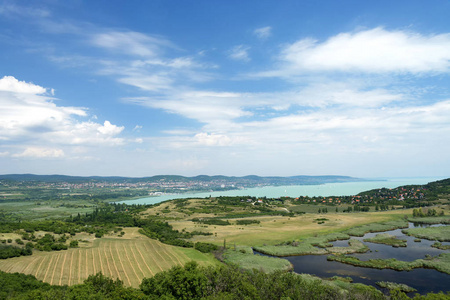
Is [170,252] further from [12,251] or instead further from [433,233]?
[433,233]

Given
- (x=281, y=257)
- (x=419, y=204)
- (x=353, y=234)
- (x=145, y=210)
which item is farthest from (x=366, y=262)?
(x=145, y=210)

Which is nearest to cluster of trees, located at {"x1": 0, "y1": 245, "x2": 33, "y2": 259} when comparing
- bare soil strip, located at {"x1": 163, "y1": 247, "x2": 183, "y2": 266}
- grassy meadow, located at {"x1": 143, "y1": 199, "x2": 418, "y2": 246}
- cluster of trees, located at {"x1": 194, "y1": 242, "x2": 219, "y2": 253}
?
bare soil strip, located at {"x1": 163, "y1": 247, "x2": 183, "y2": 266}

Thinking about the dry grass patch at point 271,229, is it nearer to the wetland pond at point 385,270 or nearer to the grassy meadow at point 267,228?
the grassy meadow at point 267,228

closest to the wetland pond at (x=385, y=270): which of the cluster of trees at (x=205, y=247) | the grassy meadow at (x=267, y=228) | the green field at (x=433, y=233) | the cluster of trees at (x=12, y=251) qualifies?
the green field at (x=433, y=233)

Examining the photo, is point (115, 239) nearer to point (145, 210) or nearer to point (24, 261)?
point (24, 261)

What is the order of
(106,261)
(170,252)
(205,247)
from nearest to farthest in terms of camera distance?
(106,261), (170,252), (205,247)

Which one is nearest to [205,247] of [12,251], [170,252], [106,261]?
[170,252]
